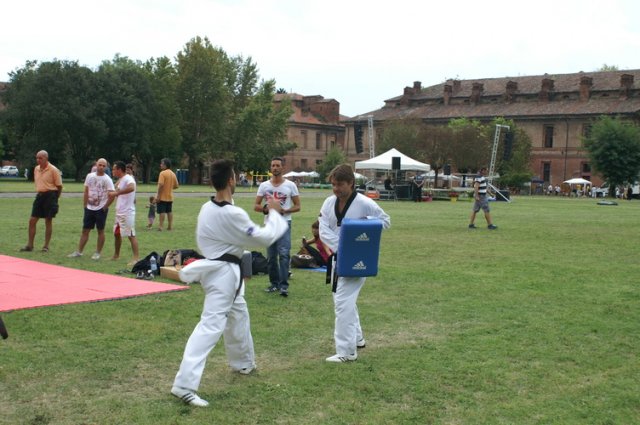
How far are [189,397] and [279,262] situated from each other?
455cm

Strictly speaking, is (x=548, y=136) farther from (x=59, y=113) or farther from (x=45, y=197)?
(x=45, y=197)

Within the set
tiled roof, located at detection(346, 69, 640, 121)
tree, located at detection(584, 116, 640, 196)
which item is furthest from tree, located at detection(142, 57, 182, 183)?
tree, located at detection(584, 116, 640, 196)

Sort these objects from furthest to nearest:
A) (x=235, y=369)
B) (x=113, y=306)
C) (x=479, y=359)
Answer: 1. (x=113, y=306)
2. (x=479, y=359)
3. (x=235, y=369)

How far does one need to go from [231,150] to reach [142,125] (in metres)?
10.5

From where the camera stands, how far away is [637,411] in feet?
17.5

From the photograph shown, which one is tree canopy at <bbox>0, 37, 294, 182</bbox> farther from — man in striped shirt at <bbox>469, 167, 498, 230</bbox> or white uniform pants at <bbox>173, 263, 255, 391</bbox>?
white uniform pants at <bbox>173, 263, 255, 391</bbox>

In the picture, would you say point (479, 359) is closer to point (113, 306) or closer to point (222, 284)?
point (222, 284)

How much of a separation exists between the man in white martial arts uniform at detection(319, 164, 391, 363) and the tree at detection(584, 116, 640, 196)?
211 ft

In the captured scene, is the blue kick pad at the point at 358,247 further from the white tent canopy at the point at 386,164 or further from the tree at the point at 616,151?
the tree at the point at 616,151

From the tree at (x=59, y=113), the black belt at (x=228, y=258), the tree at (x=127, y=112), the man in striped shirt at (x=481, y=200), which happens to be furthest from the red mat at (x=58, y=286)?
the tree at (x=127, y=112)

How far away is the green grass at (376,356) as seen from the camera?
5219mm

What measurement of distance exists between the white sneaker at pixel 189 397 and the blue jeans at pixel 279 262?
14.4ft

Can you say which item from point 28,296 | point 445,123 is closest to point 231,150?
point 445,123

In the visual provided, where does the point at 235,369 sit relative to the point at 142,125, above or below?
below
